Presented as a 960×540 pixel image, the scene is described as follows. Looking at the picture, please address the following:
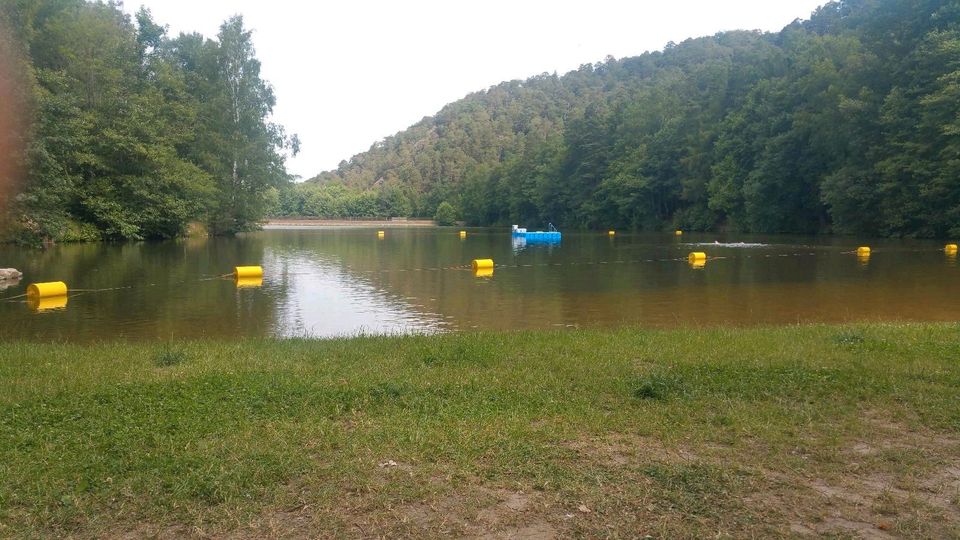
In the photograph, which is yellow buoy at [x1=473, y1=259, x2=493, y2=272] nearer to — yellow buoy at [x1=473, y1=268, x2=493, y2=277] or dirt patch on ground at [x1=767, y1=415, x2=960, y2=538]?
yellow buoy at [x1=473, y1=268, x2=493, y2=277]

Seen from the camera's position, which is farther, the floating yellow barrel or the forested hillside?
the forested hillside

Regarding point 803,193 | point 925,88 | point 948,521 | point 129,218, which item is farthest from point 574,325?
point 803,193

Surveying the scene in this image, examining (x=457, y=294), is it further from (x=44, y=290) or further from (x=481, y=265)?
(x=44, y=290)

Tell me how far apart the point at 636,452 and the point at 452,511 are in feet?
5.78

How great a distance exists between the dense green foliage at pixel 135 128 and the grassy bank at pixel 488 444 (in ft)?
117

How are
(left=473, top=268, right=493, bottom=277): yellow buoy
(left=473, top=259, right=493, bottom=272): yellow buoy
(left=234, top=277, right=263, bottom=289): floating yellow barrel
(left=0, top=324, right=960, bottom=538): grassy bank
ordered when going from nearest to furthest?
(left=0, top=324, right=960, bottom=538): grassy bank → (left=234, top=277, right=263, bottom=289): floating yellow barrel → (left=473, top=268, right=493, bottom=277): yellow buoy → (left=473, top=259, right=493, bottom=272): yellow buoy

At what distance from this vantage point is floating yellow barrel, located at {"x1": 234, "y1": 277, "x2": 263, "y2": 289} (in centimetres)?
2223

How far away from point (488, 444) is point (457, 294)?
48.6 feet

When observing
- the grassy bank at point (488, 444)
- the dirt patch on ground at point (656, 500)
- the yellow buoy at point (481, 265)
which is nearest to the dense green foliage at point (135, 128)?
the yellow buoy at point (481, 265)

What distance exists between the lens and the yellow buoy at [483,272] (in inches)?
1018

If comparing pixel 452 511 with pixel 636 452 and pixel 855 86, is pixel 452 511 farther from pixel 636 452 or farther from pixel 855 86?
pixel 855 86

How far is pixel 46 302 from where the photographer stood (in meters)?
17.6

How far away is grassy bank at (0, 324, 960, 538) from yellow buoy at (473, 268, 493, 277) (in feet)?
55.5

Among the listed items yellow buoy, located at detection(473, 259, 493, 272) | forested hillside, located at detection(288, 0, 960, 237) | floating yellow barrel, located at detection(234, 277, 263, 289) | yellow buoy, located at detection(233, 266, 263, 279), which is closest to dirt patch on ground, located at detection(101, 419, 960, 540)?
floating yellow barrel, located at detection(234, 277, 263, 289)
